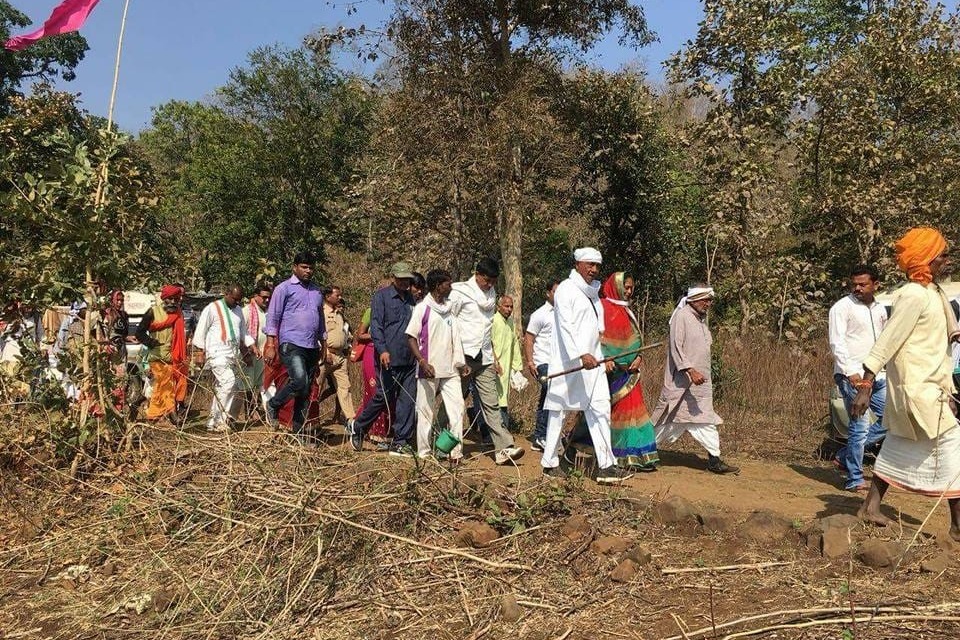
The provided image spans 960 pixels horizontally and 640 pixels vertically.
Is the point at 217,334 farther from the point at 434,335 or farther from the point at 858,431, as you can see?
the point at 858,431

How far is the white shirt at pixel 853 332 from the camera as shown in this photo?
250 inches

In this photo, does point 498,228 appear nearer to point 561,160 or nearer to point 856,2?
point 561,160

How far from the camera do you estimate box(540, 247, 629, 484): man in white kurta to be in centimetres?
609

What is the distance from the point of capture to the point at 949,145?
43.8 feet

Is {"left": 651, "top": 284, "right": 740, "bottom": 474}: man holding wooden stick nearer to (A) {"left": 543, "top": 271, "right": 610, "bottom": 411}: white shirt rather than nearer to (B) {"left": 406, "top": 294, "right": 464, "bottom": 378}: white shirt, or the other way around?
(A) {"left": 543, "top": 271, "right": 610, "bottom": 411}: white shirt

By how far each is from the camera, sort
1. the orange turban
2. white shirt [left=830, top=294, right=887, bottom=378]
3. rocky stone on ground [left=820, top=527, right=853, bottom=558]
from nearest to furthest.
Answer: rocky stone on ground [left=820, top=527, right=853, bottom=558], the orange turban, white shirt [left=830, top=294, right=887, bottom=378]

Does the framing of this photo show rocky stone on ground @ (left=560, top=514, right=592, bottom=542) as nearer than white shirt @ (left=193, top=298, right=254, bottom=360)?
Yes

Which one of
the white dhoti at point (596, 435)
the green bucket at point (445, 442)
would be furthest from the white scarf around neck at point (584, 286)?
the green bucket at point (445, 442)

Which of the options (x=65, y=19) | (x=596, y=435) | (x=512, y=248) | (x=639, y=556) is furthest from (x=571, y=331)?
(x=512, y=248)

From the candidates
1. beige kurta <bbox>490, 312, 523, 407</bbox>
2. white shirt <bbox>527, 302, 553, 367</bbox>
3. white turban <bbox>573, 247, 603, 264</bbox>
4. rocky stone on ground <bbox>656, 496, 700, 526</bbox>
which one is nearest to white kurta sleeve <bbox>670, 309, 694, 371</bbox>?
white turban <bbox>573, 247, 603, 264</bbox>

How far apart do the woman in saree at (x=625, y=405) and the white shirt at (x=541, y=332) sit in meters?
0.98

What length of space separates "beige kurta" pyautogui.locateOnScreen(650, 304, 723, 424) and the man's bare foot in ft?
5.80

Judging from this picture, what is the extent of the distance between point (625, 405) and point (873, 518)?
225cm

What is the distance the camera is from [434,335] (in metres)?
6.77
